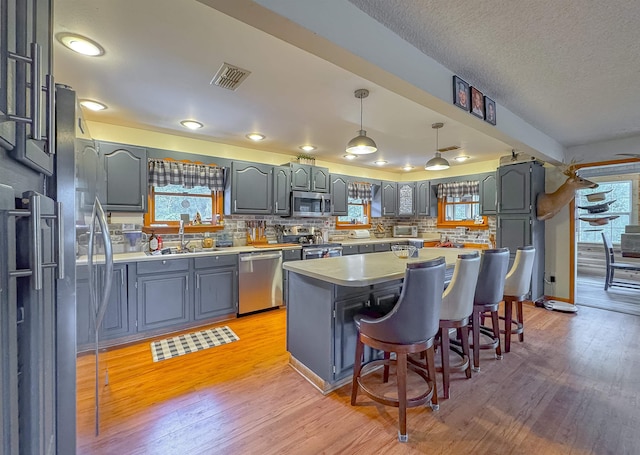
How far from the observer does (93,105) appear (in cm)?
285

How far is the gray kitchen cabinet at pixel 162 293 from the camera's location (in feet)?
10.2

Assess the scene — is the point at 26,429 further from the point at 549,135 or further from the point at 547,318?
the point at 549,135

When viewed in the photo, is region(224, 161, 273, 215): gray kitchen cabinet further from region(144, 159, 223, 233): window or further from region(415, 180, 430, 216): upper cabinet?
region(415, 180, 430, 216): upper cabinet

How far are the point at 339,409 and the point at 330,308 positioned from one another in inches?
26.9

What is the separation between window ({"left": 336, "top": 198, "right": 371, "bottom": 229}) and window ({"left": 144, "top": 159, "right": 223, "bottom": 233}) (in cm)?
255

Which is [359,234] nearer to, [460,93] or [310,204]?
[310,204]

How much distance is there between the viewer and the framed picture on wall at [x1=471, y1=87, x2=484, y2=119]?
235cm

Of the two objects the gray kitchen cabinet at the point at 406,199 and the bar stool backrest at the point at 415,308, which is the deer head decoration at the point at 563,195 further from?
the bar stool backrest at the point at 415,308

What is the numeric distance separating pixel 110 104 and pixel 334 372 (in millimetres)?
3275

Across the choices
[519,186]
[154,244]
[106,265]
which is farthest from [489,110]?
[154,244]

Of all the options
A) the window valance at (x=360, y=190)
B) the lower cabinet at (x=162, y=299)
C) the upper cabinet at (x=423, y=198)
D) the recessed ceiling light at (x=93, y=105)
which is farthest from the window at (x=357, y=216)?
the recessed ceiling light at (x=93, y=105)

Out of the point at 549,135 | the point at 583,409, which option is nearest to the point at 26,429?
the point at 583,409

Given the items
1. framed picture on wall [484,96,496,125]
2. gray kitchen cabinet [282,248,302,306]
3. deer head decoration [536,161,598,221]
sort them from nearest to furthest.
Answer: framed picture on wall [484,96,496,125], deer head decoration [536,161,598,221], gray kitchen cabinet [282,248,302,306]

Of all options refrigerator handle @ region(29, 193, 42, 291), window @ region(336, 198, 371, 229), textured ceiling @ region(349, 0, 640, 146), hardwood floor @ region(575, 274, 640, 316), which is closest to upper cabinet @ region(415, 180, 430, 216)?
window @ region(336, 198, 371, 229)
